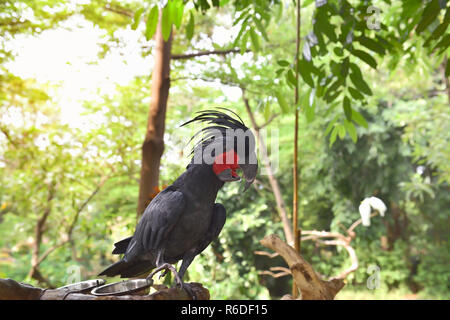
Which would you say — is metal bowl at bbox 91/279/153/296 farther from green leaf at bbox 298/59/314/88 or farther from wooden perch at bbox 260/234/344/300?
green leaf at bbox 298/59/314/88

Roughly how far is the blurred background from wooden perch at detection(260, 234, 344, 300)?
10.3 inches

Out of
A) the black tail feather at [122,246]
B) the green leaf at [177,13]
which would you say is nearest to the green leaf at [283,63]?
the green leaf at [177,13]

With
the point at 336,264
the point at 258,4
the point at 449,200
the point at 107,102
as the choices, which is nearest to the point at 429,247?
the point at 449,200

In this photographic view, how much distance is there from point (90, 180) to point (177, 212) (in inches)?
81.0

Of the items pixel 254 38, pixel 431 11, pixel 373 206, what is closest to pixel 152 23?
pixel 254 38

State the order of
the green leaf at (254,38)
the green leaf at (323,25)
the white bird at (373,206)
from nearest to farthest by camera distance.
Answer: the green leaf at (323,25) → the green leaf at (254,38) → the white bird at (373,206)

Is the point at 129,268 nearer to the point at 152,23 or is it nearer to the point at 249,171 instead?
the point at 249,171

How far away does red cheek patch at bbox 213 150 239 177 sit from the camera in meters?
0.67

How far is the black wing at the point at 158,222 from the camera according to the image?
670 millimetres

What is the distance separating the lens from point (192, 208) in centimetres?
69

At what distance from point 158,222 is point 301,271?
1.68 feet

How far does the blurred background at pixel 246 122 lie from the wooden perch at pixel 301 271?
26cm

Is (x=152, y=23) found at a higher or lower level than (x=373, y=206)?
higher

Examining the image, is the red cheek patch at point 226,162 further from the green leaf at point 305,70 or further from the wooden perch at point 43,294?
the green leaf at point 305,70
